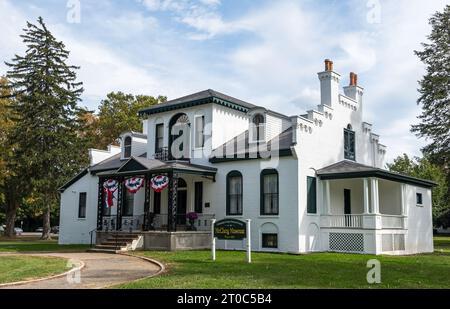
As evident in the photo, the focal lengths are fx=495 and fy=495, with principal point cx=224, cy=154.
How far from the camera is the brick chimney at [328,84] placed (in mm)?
24969

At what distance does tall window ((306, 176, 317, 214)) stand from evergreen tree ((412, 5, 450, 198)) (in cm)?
1598

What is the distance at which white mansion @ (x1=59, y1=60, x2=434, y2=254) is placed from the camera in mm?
22453

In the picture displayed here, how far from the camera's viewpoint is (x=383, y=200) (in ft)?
85.8

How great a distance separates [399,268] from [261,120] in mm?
12231

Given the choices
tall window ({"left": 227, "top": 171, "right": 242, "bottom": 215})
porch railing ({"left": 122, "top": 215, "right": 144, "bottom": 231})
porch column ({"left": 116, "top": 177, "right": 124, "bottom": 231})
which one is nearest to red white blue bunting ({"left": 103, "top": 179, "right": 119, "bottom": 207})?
porch column ({"left": 116, "top": 177, "right": 124, "bottom": 231})

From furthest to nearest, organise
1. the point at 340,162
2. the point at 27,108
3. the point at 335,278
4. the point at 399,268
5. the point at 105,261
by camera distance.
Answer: the point at 27,108 < the point at 340,162 < the point at 105,261 < the point at 399,268 < the point at 335,278

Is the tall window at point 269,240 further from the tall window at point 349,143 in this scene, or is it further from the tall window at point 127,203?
the tall window at point 127,203

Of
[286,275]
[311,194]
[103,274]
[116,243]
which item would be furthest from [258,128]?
[103,274]

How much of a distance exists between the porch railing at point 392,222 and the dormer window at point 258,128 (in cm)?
702

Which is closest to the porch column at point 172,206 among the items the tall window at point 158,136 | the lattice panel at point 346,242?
the tall window at point 158,136

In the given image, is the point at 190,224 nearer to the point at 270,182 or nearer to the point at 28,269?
the point at 270,182
